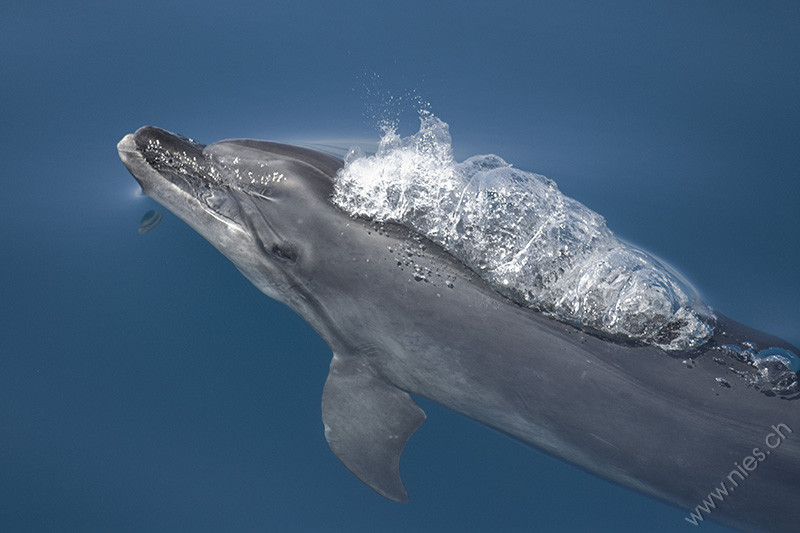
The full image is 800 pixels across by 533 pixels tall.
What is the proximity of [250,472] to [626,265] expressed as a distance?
175 inches

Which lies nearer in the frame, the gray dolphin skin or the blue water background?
the gray dolphin skin

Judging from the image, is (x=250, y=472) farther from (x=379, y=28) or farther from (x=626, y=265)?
(x=379, y=28)

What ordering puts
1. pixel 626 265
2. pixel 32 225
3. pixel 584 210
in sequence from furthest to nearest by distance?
1. pixel 32 225
2. pixel 584 210
3. pixel 626 265

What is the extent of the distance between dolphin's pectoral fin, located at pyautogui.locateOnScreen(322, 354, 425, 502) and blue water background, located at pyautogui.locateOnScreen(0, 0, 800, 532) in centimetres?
57

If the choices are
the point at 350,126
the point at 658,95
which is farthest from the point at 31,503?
the point at 658,95

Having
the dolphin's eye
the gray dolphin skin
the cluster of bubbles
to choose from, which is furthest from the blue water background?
the dolphin's eye

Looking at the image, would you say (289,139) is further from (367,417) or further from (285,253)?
(367,417)

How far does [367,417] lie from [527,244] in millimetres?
2436

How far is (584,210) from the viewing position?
24.5 ft

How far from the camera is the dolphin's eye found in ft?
22.2

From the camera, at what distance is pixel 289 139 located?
9.67 m

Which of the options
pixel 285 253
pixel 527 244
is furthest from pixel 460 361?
pixel 285 253

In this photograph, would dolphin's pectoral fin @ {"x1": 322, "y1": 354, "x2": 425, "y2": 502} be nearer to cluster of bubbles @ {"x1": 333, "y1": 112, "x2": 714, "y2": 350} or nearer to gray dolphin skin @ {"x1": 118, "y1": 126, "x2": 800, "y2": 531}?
gray dolphin skin @ {"x1": 118, "y1": 126, "x2": 800, "y2": 531}

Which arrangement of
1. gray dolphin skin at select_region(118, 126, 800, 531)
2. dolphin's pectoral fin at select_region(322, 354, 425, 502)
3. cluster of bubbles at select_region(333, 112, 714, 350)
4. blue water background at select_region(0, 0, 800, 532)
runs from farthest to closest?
blue water background at select_region(0, 0, 800, 532)
dolphin's pectoral fin at select_region(322, 354, 425, 502)
cluster of bubbles at select_region(333, 112, 714, 350)
gray dolphin skin at select_region(118, 126, 800, 531)
